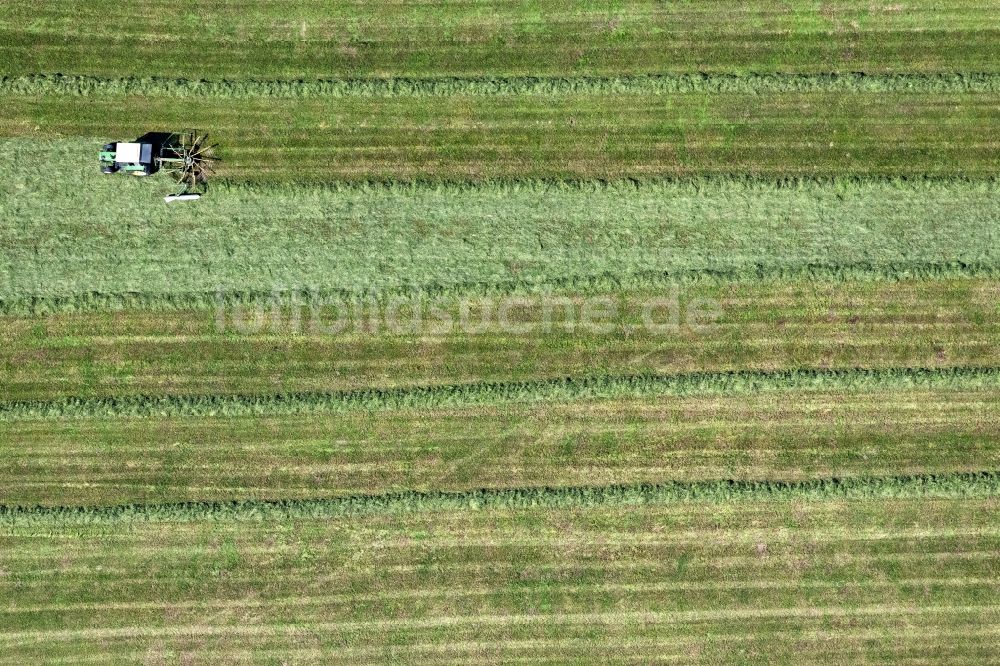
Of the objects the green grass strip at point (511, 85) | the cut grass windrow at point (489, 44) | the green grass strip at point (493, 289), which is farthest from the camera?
the cut grass windrow at point (489, 44)

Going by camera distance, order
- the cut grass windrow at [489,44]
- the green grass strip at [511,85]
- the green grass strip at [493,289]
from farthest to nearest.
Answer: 1. the cut grass windrow at [489,44]
2. the green grass strip at [511,85]
3. the green grass strip at [493,289]

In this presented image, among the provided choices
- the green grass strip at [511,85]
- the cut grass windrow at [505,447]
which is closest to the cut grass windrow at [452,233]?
the green grass strip at [511,85]

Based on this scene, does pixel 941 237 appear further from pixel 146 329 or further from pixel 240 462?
pixel 146 329

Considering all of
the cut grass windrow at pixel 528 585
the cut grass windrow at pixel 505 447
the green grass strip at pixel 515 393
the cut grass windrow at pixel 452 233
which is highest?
the cut grass windrow at pixel 452 233

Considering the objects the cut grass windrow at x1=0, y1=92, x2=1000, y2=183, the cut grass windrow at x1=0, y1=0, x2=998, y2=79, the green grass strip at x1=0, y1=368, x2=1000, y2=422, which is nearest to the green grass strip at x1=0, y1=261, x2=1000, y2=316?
the green grass strip at x1=0, y1=368, x2=1000, y2=422

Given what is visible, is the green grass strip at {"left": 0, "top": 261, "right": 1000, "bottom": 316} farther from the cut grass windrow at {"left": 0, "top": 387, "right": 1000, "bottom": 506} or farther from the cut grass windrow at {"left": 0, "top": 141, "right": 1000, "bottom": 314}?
the cut grass windrow at {"left": 0, "top": 387, "right": 1000, "bottom": 506}

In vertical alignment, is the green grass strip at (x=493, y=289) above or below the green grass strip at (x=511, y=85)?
below

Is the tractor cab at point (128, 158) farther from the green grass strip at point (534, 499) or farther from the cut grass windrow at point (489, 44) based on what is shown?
the green grass strip at point (534, 499)

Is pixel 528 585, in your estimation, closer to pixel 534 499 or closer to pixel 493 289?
pixel 534 499
